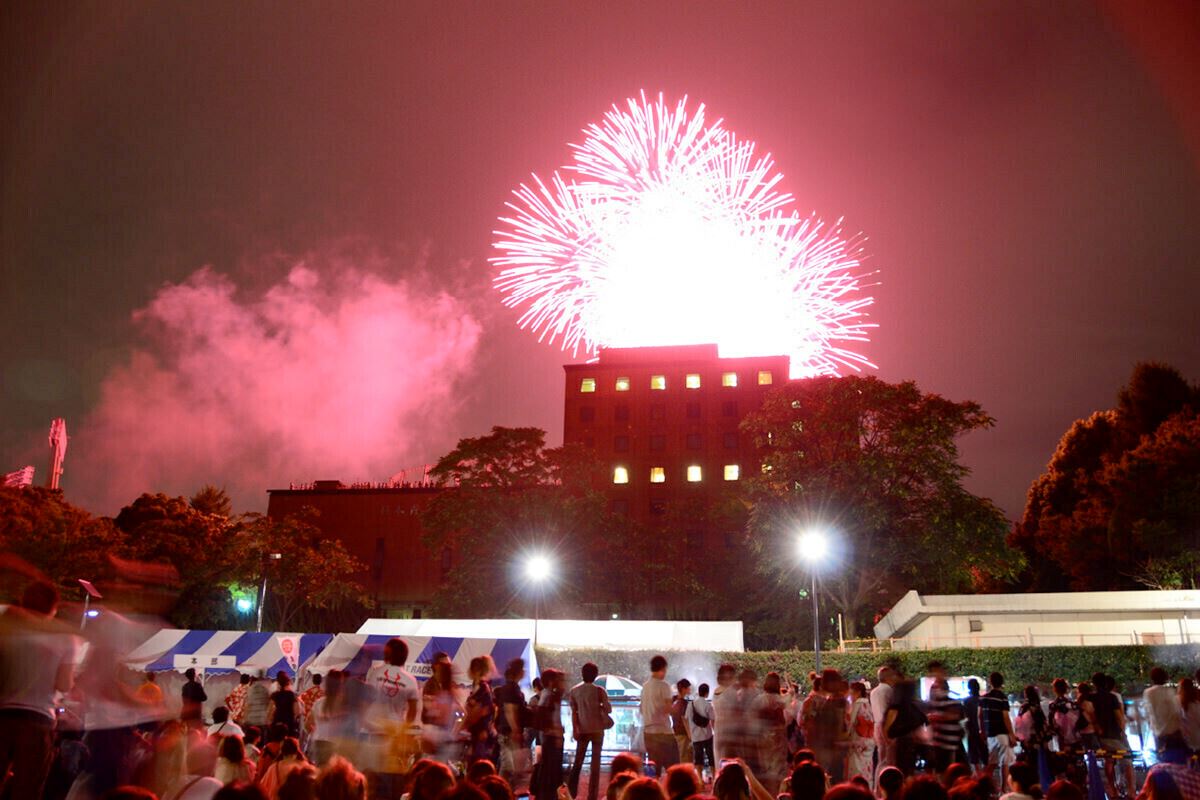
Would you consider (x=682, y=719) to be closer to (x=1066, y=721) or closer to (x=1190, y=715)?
(x=1066, y=721)

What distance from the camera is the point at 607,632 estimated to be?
32.7m

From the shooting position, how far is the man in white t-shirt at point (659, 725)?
1127 cm

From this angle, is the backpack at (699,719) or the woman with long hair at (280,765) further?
the backpack at (699,719)

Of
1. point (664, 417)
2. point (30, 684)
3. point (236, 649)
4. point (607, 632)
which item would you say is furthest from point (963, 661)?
point (664, 417)

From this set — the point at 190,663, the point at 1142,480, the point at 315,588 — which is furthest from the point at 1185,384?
the point at 190,663

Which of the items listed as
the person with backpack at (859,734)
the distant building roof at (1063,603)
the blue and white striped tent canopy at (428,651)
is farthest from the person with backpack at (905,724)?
the distant building roof at (1063,603)

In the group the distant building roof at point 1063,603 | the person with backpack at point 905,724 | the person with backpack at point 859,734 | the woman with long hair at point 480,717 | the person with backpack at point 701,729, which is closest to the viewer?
the woman with long hair at point 480,717

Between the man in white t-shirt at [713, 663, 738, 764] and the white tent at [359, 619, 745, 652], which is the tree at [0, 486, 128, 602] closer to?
the white tent at [359, 619, 745, 652]

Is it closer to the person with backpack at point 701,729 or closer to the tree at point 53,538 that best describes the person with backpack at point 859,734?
the person with backpack at point 701,729

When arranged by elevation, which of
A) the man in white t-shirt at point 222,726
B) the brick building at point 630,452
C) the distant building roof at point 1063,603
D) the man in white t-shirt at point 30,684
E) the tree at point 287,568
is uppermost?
the brick building at point 630,452

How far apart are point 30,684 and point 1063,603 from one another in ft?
121

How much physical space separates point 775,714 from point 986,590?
63.8 metres

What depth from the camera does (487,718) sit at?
990cm

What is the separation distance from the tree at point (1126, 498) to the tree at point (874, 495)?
11414 mm
